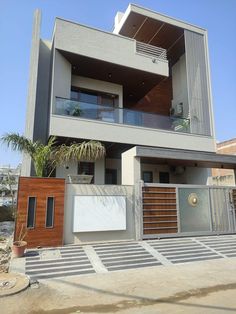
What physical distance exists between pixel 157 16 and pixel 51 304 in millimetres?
15541

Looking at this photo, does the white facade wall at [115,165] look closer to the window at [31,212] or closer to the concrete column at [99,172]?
the concrete column at [99,172]

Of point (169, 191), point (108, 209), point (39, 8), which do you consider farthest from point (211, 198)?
point (39, 8)

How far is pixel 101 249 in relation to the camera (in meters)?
7.66

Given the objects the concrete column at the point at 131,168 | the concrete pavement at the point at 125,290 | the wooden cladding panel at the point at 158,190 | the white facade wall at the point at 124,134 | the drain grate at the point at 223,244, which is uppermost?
the white facade wall at the point at 124,134

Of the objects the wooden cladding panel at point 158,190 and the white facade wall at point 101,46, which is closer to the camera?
the wooden cladding panel at point 158,190

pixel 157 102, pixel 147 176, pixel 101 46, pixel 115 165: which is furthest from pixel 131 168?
pixel 157 102

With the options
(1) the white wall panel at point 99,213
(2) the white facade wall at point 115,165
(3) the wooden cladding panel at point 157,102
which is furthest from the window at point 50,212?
(3) the wooden cladding panel at point 157,102

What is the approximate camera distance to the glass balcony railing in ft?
36.4

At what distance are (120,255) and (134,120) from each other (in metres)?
7.11

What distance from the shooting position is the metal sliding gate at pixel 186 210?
364 inches

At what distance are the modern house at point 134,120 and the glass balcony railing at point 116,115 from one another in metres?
0.05

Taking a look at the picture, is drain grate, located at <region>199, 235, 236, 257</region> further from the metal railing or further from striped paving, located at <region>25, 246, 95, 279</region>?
the metal railing

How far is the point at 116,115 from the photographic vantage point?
39.2 feet

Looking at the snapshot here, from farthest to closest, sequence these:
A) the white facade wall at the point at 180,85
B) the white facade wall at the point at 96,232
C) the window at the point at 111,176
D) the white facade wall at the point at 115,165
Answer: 1. the white facade wall at the point at 180,85
2. the white facade wall at the point at 115,165
3. the window at the point at 111,176
4. the white facade wall at the point at 96,232
